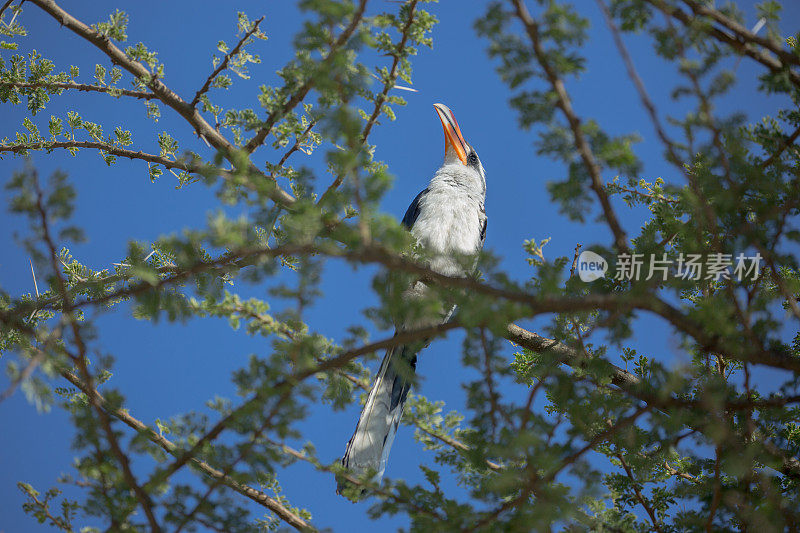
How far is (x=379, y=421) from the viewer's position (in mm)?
3023

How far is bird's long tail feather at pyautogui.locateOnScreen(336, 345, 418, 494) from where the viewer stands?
286 centimetres

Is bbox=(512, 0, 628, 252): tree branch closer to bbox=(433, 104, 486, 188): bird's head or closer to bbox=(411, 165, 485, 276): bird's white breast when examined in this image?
bbox=(411, 165, 485, 276): bird's white breast

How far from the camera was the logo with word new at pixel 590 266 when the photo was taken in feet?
7.06

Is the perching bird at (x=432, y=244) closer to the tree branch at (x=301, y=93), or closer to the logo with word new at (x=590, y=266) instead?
the logo with word new at (x=590, y=266)

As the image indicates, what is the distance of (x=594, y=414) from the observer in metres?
1.95

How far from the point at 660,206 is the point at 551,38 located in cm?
124

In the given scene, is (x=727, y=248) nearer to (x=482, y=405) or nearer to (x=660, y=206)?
(x=660, y=206)

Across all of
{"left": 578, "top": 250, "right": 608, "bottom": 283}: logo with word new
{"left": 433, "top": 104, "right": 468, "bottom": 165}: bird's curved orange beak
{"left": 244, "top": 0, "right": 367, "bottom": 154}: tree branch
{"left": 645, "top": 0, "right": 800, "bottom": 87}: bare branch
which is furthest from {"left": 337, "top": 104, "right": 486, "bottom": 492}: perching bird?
{"left": 645, "top": 0, "right": 800, "bottom": 87}: bare branch

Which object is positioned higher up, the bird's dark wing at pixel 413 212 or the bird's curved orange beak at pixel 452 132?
the bird's curved orange beak at pixel 452 132

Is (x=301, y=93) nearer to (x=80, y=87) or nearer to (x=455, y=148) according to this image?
(x=80, y=87)

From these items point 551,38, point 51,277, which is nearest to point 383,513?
point 51,277

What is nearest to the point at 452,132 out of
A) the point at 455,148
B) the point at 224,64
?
the point at 455,148

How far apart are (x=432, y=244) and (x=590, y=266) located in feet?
6.09

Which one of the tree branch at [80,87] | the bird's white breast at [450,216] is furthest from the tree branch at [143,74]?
the bird's white breast at [450,216]
